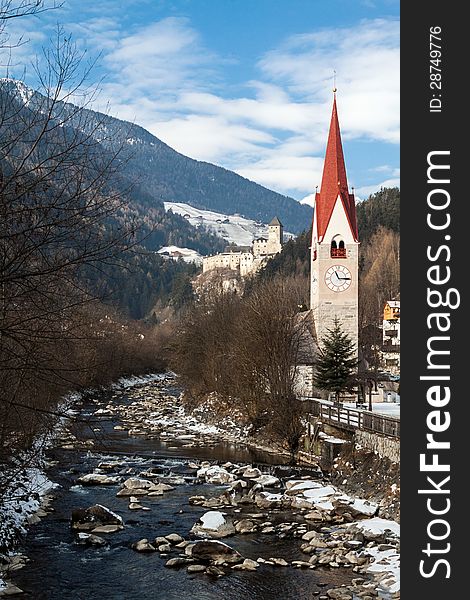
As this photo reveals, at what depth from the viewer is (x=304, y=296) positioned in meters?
87.8

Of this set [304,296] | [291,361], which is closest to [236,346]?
[291,361]

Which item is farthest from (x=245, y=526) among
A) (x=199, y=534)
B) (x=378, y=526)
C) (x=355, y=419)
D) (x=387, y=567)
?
(x=355, y=419)

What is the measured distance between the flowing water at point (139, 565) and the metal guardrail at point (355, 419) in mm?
5130

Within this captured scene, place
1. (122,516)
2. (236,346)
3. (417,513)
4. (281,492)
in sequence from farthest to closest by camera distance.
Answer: (236,346), (281,492), (122,516), (417,513)

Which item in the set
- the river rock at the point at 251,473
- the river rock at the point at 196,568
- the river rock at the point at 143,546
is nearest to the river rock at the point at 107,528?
the river rock at the point at 143,546

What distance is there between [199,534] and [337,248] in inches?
1117

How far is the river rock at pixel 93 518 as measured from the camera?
63.1ft

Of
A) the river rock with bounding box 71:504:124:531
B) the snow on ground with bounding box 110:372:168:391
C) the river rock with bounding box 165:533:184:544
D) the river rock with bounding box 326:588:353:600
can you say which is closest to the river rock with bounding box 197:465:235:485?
the river rock with bounding box 71:504:124:531

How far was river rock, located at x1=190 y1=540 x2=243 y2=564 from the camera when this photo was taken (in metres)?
16.6

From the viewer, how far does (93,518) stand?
64.3 ft

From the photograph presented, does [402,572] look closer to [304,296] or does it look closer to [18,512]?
[18,512]

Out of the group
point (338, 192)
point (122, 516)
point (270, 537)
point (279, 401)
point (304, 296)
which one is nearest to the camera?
point (270, 537)

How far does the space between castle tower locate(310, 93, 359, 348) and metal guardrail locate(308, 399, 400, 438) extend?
435 inches

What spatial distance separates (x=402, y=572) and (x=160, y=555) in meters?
9.83
